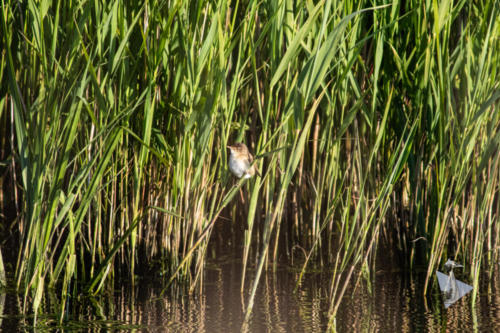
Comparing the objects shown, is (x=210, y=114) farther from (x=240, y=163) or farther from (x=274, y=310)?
(x=274, y=310)

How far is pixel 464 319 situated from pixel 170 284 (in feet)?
5.10

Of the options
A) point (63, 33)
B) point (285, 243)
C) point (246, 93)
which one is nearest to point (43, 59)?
point (63, 33)

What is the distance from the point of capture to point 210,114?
318 cm

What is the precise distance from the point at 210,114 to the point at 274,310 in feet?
3.47

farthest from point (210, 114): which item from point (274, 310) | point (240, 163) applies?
point (274, 310)

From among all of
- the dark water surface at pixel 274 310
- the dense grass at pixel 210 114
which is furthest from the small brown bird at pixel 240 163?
the dark water surface at pixel 274 310

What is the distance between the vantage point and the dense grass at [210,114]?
306cm

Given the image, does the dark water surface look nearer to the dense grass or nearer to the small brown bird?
the dense grass

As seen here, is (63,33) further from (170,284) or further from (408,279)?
(408,279)

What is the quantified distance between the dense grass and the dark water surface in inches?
4.6

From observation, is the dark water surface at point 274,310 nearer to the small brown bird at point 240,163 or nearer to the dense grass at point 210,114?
the dense grass at point 210,114

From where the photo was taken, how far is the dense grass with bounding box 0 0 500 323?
306 cm

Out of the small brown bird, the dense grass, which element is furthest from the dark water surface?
the small brown bird

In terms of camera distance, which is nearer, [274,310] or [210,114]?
[210,114]
